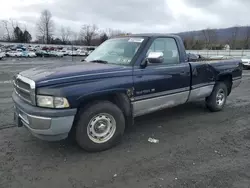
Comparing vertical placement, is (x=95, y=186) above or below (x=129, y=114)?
below

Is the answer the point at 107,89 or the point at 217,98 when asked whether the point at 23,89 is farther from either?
the point at 217,98

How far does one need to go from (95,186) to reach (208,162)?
1743 mm

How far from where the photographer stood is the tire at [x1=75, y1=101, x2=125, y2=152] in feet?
11.9

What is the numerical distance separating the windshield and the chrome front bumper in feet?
4.65

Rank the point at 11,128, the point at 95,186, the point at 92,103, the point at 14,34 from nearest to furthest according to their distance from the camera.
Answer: the point at 95,186
the point at 92,103
the point at 11,128
the point at 14,34

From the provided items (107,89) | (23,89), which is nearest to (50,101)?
(23,89)

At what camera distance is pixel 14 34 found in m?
104

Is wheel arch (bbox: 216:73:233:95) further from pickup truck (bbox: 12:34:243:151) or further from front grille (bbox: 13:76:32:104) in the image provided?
front grille (bbox: 13:76:32:104)

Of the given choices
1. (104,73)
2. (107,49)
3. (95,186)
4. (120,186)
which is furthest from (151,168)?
(107,49)

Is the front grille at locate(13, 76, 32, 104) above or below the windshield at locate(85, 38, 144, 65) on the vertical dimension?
below

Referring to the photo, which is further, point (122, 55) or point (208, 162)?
point (122, 55)

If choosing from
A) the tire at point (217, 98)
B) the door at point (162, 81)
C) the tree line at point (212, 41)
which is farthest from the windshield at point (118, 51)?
the tree line at point (212, 41)

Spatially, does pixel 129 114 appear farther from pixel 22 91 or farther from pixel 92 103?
pixel 22 91

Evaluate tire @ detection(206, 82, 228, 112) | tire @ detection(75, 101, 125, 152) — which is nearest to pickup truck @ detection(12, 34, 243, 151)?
tire @ detection(75, 101, 125, 152)
